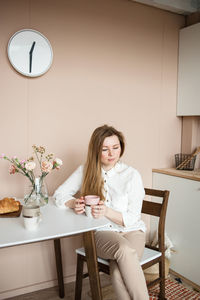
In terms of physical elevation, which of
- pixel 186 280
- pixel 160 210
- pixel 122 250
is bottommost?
pixel 186 280

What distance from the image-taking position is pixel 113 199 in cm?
187

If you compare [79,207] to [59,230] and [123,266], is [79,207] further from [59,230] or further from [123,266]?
[123,266]

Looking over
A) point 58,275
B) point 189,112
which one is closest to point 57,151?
point 58,275

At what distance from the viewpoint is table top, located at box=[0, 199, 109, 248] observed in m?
1.28

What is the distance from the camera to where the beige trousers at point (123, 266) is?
1.54 metres

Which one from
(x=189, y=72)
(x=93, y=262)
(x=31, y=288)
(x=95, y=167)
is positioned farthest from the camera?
(x=189, y=72)

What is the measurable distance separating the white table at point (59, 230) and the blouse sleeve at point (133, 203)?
25 cm

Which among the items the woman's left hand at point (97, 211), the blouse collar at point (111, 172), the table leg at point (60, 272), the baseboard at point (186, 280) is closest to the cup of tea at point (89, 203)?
the woman's left hand at point (97, 211)

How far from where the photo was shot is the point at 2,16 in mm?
1990

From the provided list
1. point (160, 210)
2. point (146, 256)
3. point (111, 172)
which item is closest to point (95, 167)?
point (111, 172)

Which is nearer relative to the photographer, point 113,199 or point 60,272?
point 113,199

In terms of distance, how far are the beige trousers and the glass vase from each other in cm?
41

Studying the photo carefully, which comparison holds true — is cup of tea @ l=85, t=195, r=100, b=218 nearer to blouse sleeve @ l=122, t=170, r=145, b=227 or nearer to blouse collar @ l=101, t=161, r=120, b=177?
blouse sleeve @ l=122, t=170, r=145, b=227

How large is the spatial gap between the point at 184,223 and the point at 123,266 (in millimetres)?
1028
